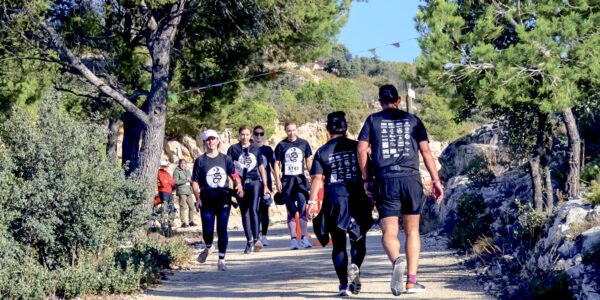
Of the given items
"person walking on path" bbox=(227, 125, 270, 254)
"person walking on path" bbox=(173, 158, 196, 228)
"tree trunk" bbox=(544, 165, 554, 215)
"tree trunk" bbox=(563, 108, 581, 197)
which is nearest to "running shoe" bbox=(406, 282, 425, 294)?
"tree trunk" bbox=(544, 165, 554, 215)

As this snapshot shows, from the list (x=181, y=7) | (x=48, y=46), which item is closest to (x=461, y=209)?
(x=181, y=7)

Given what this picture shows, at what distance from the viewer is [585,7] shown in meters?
8.95

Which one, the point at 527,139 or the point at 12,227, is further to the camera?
the point at 527,139

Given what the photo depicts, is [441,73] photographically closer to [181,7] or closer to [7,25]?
[181,7]

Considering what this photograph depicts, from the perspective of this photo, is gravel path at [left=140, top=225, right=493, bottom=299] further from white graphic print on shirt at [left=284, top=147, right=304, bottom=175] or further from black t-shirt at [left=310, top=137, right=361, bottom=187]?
white graphic print on shirt at [left=284, top=147, right=304, bottom=175]

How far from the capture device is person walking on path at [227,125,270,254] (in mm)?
11422

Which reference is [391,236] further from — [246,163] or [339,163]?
[246,163]

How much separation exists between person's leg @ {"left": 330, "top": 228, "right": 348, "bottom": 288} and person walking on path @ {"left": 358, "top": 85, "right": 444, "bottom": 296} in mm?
538

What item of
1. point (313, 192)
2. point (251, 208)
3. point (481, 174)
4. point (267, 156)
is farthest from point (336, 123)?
point (481, 174)

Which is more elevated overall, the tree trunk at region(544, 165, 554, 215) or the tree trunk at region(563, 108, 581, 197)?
the tree trunk at region(563, 108, 581, 197)

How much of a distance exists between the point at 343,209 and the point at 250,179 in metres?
4.53

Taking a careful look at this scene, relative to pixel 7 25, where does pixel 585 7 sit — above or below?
below

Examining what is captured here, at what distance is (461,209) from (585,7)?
3356 mm

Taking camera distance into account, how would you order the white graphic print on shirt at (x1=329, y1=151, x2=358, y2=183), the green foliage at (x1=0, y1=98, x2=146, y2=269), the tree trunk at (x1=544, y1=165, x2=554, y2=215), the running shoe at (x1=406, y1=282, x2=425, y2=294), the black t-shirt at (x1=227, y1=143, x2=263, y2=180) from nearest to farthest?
1. the running shoe at (x1=406, y1=282, x2=425, y2=294)
2. the white graphic print on shirt at (x1=329, y1=151, x2=358, y2=183)
3. the green foliage at (x1=0, y1=98, x2=146, y2=269)
4. the tree trunk at (x1=544, y1=165, x2=554, y2=215)
5. the black t-shirt at (x1=227, y1=143, x2=263, y2=180)
